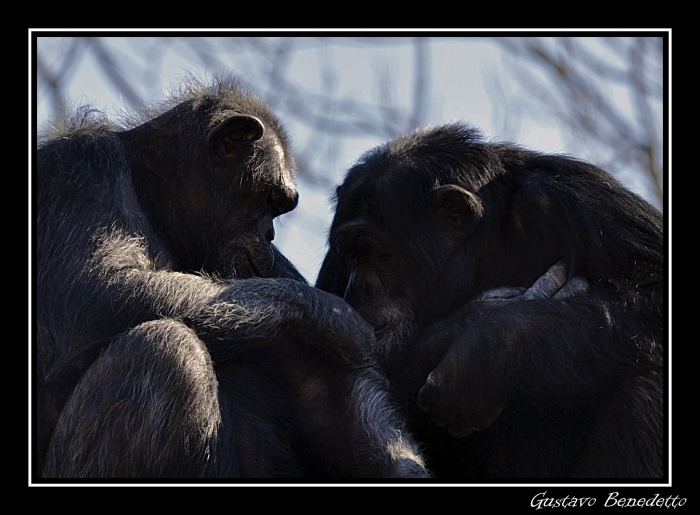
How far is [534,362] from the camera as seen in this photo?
4.60 meters

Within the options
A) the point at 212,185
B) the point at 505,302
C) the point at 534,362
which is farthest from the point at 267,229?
the point at 534,362

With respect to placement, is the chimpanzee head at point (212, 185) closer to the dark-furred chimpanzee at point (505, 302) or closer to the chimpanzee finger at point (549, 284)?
the dark-furred chimpanzee at point (505, 302)

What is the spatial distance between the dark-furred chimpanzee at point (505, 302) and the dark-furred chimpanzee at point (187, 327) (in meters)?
0.42

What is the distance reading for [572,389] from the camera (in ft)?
15.1

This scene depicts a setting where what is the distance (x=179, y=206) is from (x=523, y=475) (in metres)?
2.12

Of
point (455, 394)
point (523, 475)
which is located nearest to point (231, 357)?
point (455, 394)

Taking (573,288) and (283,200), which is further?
(283,200)

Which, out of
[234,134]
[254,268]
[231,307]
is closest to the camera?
[231,307]

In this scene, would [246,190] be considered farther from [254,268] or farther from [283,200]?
[254,268]

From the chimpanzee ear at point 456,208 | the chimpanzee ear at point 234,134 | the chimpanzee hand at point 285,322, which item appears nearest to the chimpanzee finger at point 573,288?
the chimpanzee ear at point 456,208

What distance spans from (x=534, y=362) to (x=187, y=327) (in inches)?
60.6

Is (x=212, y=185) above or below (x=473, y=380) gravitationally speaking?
above

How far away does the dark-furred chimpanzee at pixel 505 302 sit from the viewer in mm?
4555
